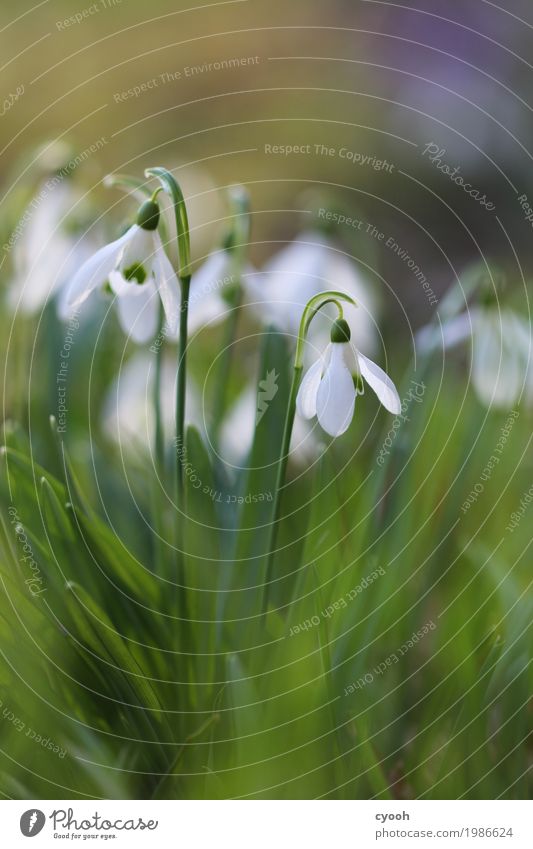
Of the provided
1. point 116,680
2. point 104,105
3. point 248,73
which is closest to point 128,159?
point 104,105

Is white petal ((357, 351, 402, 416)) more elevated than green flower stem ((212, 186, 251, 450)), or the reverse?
green flower stem ((212, 186, 251, 450))

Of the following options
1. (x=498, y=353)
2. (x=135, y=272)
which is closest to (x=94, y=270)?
(x=135, y=272)

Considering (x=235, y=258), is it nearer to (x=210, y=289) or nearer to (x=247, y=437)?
(x=210, y=289)

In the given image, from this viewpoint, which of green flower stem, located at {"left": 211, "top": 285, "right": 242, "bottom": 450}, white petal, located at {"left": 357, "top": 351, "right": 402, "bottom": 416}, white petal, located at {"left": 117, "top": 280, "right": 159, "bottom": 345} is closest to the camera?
white petal, located at {"left": 357, "top": 351, "right": 402, "bottom": 416}

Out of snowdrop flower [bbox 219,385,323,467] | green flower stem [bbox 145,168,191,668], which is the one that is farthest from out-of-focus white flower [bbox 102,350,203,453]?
green flower stem [bbox 145,168,191,668]

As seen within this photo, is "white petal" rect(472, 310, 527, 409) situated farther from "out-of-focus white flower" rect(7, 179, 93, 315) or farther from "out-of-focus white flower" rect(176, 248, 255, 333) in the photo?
"out-of-focus white flower" rect(7, 179, 93, 315)
